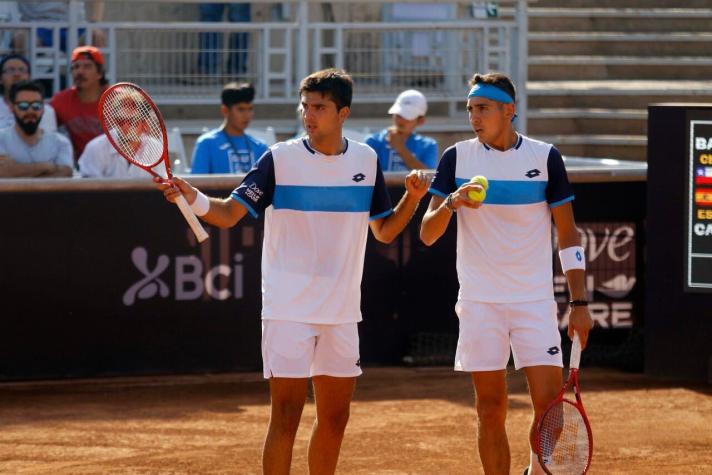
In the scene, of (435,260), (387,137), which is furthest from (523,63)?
(435,260)

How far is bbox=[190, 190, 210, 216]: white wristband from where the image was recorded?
5.79 m

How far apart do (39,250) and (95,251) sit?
38 centimetres

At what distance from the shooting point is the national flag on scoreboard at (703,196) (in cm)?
986

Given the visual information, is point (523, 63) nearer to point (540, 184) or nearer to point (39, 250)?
point (39, 250)

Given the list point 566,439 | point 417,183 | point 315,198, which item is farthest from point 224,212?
point 566,439

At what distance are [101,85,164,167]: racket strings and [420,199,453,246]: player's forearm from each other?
1.21 m

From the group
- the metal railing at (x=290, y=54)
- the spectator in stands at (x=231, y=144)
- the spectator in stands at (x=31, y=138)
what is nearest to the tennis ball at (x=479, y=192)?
the spectator in stands at (x=231, y=144)

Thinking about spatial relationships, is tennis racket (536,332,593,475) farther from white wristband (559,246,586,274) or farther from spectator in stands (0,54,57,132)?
spectator in stands (0,54,57,132)

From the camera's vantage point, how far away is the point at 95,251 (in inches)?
387

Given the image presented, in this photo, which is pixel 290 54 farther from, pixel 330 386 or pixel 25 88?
pixel 330 386

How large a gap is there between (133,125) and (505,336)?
75.0 inches

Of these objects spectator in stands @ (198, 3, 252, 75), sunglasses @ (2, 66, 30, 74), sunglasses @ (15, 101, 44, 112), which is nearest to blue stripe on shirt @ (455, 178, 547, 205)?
sunglasses @ (15, 101, 44, 112)

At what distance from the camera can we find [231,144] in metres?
10.7

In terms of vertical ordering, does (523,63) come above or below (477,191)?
above
